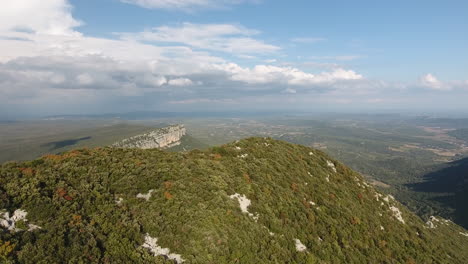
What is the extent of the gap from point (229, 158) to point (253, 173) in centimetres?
570

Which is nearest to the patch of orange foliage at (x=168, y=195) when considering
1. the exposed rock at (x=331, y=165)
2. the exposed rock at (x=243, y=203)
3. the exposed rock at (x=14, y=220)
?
the exposed rock at (x=243, y=203)

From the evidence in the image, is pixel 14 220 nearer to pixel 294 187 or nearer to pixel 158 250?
pixel 158 250

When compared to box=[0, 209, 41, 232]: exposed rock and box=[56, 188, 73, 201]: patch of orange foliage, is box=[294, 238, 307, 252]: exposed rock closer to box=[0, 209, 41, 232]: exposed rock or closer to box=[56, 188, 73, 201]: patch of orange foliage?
box=[56, 188, 73, 201]: patch of orange foliage

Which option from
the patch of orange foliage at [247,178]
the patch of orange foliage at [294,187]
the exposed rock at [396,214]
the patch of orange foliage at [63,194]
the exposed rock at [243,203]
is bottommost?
the exposed rock at [396,214]

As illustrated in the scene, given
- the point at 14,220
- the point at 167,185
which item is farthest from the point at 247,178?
the point at 14,220

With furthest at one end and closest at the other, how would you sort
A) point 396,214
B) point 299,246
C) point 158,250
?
point 396,214 < point 299,246 < point 158,250

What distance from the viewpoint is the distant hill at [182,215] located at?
16.4 meters

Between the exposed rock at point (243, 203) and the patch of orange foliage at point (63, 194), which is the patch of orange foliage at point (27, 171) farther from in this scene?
the exposed rock at point (243, 203)

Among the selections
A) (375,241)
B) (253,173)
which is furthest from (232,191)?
(375,241)

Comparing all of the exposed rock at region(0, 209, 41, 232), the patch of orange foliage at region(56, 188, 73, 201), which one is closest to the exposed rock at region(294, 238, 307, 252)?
the patch of orange foliage at region(56, 188, 73, 201)

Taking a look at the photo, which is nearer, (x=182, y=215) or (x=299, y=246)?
(x=182, y=215)

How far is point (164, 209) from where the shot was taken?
21016 millimetres

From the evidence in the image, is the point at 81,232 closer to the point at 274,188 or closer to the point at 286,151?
the point at 274,188

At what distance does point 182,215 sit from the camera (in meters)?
20.8
